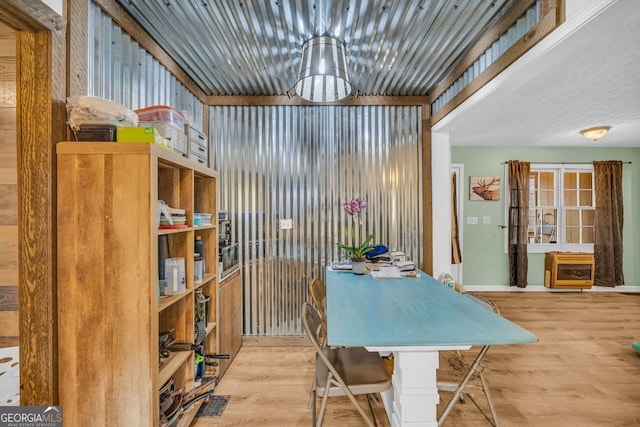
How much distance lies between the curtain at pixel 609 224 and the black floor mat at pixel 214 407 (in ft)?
20.1

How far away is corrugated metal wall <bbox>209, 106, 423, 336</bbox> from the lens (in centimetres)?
309

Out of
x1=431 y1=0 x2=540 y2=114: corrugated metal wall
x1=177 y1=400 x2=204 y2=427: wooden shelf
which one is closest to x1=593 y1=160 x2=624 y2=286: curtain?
x1=431 y1=0 x2=540 y2=114: corrugated metal wall

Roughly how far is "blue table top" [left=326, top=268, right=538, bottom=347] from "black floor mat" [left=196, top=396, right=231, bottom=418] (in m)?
1.17

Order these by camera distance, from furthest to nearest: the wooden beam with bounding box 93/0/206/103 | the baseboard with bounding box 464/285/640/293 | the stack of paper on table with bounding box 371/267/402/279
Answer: the baseboard with bounding box 464/285/640/293, the stack of paper on table with bounding box 371/267/402/279, the wooden beam with bounding box 93/0/206/103

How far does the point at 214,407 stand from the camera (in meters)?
1.99

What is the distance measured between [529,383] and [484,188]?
3257mm

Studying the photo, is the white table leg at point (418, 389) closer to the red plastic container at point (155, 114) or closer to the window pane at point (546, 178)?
the red plastic container at point (155, 114)

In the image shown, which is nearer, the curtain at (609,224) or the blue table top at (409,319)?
the blue table top at (409,319)

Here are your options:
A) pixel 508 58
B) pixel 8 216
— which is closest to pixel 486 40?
pixel 508 58

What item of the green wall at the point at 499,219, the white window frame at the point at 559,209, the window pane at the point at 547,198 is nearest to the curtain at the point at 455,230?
the green wall at the point at 499,219

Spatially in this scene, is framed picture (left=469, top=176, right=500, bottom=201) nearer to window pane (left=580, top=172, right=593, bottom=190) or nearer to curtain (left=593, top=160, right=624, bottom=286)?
window pane (left=580, top=172, right=593, bottom=190)

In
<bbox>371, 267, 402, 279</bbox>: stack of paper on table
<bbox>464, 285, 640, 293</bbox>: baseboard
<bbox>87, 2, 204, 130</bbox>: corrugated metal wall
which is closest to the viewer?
<bbox>87, 2, 204, 130</bbox>: corrugated metal wall

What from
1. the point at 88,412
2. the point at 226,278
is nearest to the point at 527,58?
the point at 226,278

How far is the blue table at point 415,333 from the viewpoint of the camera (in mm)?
1216
